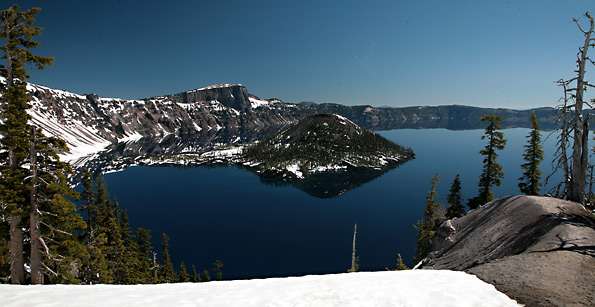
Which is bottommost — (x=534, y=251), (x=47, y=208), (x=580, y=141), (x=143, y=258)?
(x=143, y=258)

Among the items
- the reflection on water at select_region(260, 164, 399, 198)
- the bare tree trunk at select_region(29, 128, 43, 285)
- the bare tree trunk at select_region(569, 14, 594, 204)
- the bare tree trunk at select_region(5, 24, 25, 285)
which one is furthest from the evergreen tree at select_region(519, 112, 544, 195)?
the reflection on water at select_region(260, 164, 399, 198)

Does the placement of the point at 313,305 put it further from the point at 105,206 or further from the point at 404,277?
the point at 105,206

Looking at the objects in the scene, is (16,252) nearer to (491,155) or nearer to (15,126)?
(15,126)

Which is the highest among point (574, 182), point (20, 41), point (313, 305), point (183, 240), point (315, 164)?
point (20, 41)

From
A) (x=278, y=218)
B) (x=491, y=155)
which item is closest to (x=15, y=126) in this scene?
(x=491, y=155)

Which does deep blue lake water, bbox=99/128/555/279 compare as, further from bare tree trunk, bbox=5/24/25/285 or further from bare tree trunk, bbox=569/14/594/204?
bare tree trunk, bbox=569/14/594/204

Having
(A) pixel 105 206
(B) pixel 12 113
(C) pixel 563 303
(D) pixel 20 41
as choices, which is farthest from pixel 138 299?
(A) pixel 105 206

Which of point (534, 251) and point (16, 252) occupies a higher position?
point (534, 251)

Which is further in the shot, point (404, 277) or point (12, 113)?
point (12, 113)
